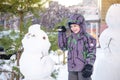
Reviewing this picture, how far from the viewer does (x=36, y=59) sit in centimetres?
257

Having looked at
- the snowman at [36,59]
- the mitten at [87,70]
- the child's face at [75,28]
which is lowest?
the mitten at [87,70]

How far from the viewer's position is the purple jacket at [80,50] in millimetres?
2621

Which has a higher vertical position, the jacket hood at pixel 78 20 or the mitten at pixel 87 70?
the jacket hood at pixel 78 20

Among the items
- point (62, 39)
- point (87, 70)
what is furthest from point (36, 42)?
point (87, 70)

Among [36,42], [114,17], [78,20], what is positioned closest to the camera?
[36,42]

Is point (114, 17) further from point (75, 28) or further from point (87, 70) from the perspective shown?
point (87, 70)

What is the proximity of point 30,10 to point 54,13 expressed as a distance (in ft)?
4.78

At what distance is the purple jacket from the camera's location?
2621 millimetres

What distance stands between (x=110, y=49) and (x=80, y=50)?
2.10 ft

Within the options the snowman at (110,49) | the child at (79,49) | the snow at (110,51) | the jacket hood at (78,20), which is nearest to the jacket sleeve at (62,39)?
the child at (79,49)

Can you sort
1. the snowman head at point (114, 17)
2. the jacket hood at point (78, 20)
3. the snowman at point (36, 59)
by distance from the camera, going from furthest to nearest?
the snowman head at point (114, 17) < the jacket hood at point (78, 20) < the snowman at point (36, 59)

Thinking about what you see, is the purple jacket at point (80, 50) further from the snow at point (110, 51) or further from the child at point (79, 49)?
the snow at point (110, 51)

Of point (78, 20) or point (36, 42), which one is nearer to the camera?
point (36, 42)

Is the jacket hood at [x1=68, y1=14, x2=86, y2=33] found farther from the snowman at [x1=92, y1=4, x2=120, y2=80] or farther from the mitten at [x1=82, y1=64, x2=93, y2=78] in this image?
the snowman at [x1=92, y1=4, x2=120, y2=80]
